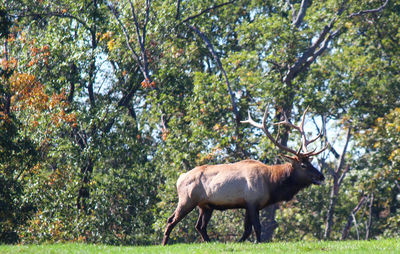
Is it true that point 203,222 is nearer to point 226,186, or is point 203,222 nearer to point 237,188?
point 226,186

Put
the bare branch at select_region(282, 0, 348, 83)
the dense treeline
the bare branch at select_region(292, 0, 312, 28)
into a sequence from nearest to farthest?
the dense treeline → the bare branch at select_region(282, 0, 348, 83) → the bare branch at select_region(292, 0, 312, 28)

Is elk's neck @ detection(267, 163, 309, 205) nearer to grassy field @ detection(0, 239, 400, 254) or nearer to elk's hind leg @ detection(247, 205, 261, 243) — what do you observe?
elk's hind leg @ detection(247, 205, 261, 243)

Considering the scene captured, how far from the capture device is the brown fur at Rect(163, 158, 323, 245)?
14.3 meters

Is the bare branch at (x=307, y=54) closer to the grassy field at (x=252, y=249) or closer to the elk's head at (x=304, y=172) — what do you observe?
the elk's head at (x=304, y=172)

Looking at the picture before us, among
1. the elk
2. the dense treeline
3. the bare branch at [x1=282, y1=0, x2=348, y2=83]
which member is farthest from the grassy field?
the bare branch at [x1=282, y1=0, x2=348, y2=83]

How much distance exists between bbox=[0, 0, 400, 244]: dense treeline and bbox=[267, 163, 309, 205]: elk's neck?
18.3 feet

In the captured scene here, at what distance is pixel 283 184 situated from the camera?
1480 centimetres

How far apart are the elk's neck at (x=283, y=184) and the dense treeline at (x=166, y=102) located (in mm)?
5564

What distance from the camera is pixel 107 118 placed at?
24.0 metres

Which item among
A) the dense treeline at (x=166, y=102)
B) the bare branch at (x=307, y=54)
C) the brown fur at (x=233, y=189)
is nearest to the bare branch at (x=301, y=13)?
the dense treeline at (x=166, y=102)

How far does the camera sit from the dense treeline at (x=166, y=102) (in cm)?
2228

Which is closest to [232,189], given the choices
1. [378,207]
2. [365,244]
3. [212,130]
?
[365,244]

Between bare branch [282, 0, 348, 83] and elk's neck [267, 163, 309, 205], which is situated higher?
bare branch [282, 0, 348, 83]

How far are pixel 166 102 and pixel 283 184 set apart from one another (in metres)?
9.39
